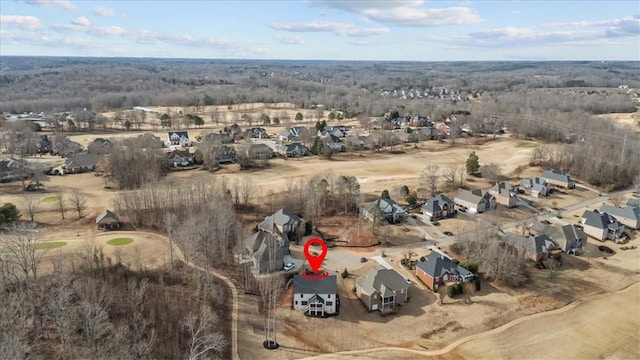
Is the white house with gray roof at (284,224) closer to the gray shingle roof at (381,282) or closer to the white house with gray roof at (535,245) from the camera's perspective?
the gray shingle roof at (381,282)

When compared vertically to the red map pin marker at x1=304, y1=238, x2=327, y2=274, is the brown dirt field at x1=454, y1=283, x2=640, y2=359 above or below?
below

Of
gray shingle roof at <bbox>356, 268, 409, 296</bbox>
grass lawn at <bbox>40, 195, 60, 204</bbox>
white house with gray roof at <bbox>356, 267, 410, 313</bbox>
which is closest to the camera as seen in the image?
white house with gray roof at <bbox>356, 267, 410, 313</bbox>

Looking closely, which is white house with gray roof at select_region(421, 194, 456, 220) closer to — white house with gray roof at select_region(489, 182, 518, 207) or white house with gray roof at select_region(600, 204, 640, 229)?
white house with gray roof at select_region(489, 182, 518, 207)

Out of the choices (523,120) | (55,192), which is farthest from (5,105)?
(523,120)

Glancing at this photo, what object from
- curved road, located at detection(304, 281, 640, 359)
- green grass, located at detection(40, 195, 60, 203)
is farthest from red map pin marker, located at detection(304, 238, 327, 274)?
green grass, located at detection(40, 195, 60, 203)

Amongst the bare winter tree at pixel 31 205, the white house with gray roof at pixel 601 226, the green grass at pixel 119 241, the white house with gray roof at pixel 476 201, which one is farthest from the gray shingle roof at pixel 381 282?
the bare winter tree at pixel 31 205

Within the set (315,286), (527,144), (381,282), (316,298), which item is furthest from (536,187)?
(316,298)

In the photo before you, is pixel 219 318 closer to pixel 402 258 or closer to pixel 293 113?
pixel 402 258

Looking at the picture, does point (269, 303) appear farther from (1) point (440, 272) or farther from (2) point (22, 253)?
(2) point (22, 253)
